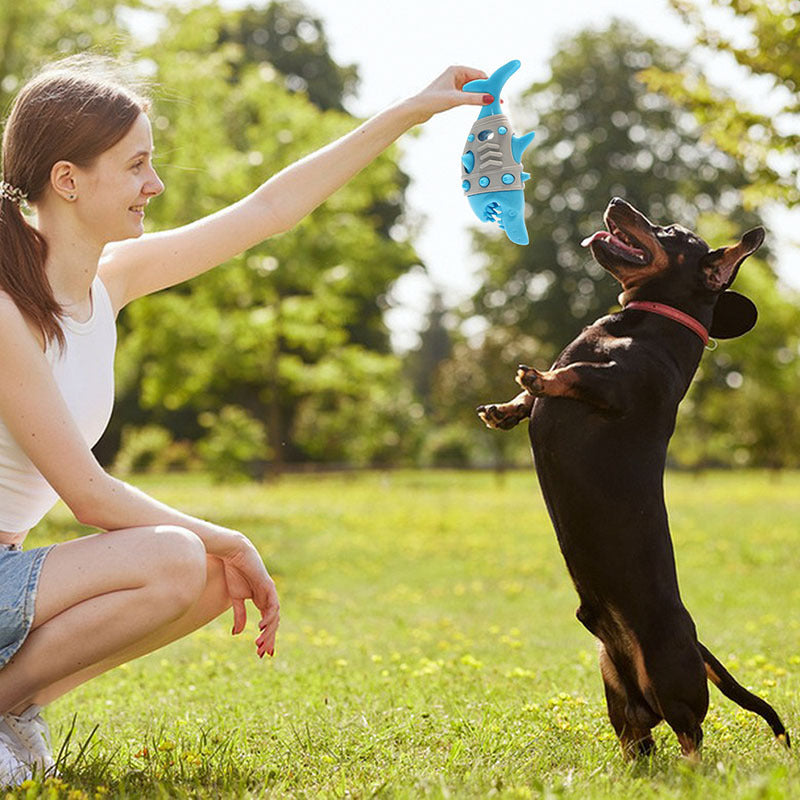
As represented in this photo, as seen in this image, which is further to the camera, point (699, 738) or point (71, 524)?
point (71, 524)

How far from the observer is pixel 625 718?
3.45 metres

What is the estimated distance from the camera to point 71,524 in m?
15.6

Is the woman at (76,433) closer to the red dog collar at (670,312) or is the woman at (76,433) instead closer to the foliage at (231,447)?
the red dog collar at (670,312)

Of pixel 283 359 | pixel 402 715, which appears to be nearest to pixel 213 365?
pixel 283 359

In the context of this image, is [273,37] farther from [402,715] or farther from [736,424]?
[402,715]

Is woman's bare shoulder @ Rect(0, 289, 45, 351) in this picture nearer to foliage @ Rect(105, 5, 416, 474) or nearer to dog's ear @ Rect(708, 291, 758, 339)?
dog's ear @ Rect(708, 291, 758, 339)

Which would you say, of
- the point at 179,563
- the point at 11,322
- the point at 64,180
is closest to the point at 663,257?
the point at 179,563

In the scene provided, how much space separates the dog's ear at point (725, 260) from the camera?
11.5 feet

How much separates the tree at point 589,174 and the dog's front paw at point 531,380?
133ft

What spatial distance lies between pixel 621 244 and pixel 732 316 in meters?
0.49

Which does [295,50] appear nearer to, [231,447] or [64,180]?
[231,447]

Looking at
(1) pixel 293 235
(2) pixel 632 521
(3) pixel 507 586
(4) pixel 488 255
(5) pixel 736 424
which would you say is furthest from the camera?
(4) pixel 488 255

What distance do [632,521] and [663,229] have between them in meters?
1.03

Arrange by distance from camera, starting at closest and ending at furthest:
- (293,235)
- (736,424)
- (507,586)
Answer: (507,586) < (293,235) < (736,424)
